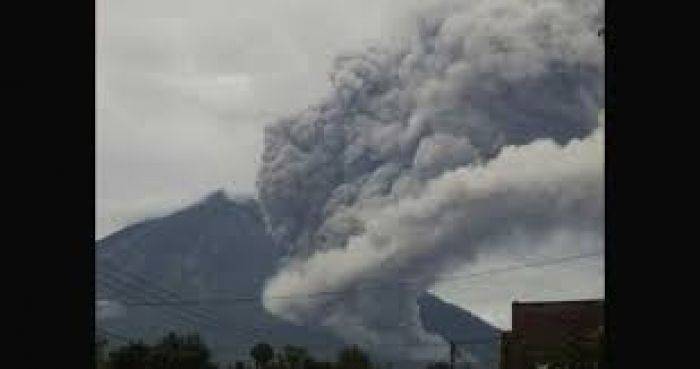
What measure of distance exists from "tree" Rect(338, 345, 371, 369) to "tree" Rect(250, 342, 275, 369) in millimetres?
4653

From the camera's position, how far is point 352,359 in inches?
3219

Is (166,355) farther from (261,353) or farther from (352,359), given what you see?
(352,359)

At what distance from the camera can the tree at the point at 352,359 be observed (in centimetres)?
8081

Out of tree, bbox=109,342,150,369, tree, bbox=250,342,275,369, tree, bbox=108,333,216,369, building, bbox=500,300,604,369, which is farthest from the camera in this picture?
tree, bbox=250,342,275,369

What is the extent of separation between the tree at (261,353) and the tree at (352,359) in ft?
15.3

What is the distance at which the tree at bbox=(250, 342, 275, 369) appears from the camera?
80.5 meters

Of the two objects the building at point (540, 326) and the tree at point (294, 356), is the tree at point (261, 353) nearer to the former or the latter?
the tree at point (294, 356)

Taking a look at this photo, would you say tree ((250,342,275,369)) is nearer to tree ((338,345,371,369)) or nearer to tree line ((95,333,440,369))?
tree line ((95,333,440,369))

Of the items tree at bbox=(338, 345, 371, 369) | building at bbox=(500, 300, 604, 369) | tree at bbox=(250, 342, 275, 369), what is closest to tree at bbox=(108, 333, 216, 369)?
tree at bbox=(250, 342, 275, 369)

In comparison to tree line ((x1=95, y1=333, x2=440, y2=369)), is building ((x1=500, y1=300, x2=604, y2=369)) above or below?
above
